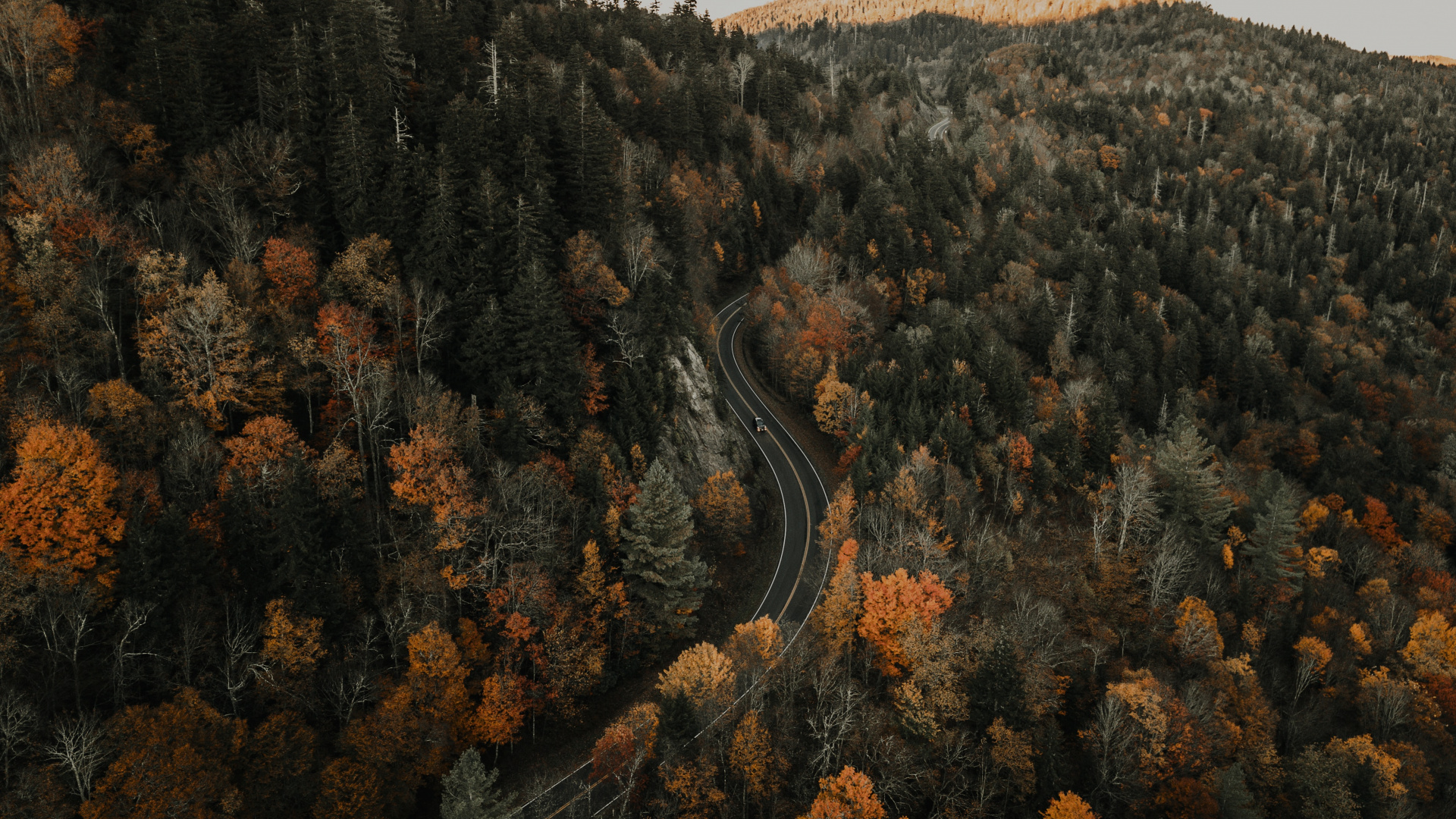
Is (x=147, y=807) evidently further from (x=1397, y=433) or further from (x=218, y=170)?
(x=1397, y=433)

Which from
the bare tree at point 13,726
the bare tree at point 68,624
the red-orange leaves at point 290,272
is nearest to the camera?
the bare tree at point 13,726

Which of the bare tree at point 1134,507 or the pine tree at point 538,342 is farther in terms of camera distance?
the bare tree at point 1134,507

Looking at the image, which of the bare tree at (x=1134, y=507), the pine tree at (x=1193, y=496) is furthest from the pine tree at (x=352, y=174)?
the pine tree at (x=1193, y=496)

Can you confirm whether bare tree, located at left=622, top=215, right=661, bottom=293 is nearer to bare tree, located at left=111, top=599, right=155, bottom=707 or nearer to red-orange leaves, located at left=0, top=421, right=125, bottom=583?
red-orange leaves, located at left=0, top=421, right=125, bottom=583

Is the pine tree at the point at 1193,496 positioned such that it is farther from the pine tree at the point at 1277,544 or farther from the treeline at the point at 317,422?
the treeline at the point at 317,422

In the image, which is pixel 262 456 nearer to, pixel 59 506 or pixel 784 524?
pixel 59 506

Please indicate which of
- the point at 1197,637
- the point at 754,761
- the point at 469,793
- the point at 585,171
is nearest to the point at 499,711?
the point at 469,793

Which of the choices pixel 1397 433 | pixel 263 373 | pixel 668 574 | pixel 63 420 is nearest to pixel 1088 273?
pixel 1397 433
